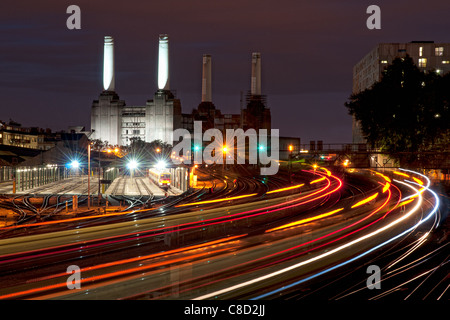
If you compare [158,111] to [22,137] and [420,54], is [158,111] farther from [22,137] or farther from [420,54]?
[420,54]

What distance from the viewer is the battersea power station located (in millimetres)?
167500

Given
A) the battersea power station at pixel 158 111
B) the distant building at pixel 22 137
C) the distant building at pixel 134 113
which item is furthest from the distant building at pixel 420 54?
the distant building at pixel 22 137

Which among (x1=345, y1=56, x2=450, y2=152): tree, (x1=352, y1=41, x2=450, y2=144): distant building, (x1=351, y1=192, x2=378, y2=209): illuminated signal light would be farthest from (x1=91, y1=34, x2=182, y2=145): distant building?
(x1=351, y1=192, x2=378, y2=209): illuminated signal light

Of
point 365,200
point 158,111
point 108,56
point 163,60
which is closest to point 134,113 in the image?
point 158,111

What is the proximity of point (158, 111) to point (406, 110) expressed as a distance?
123058 millimetres

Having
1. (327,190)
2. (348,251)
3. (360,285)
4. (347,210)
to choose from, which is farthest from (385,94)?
(360,285)

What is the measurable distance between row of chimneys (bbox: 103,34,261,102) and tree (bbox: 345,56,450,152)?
11159cm

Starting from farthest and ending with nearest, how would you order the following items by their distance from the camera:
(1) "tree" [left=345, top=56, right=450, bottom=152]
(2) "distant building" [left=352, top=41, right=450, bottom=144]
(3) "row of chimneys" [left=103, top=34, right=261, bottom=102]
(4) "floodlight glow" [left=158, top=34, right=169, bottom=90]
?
1. (3) "row of chimneys" [left=103, top=34, right=261, bottom=102]
2. (4) "floodlight glow" [left=158, top=34, right=169, bottom=90]
3. (2) "distant building" [left=352, top=41, right=450, bottom=144]
4. (1) "tree" [left=345, top=56, right=450, bottom=152]

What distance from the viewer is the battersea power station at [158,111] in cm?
16750

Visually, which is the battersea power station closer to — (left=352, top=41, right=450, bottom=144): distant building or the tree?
(left=352, top=41, right=450, bottom=144): distant building

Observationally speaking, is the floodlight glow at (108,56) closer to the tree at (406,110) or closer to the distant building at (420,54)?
the distant building at (420,54)

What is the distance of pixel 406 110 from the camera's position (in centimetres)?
5594

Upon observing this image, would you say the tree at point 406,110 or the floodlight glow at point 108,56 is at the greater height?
the floodlight glow at point 108,56

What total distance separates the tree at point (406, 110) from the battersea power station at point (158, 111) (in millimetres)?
104888
